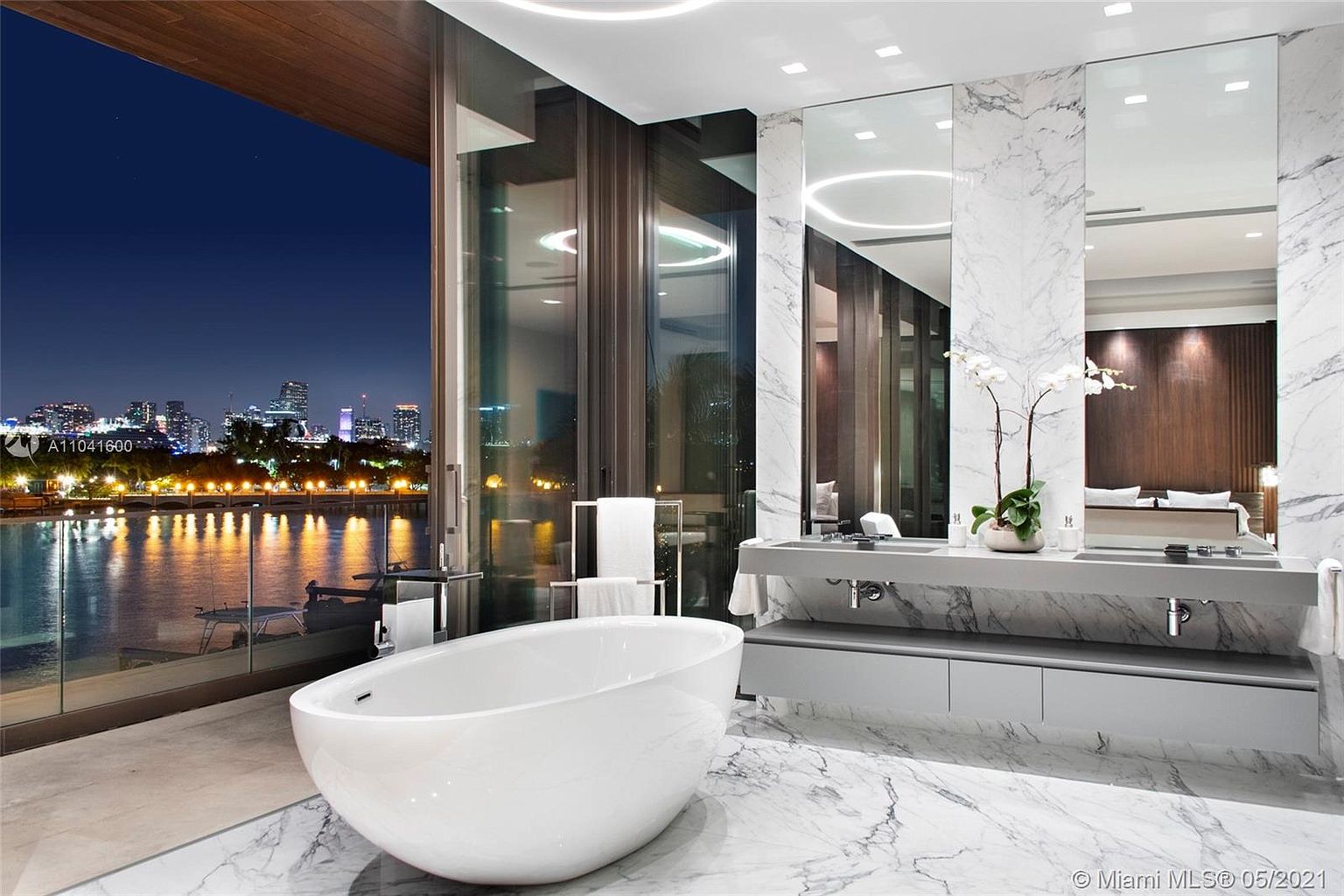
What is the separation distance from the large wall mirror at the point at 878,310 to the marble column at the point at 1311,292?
1.26 m

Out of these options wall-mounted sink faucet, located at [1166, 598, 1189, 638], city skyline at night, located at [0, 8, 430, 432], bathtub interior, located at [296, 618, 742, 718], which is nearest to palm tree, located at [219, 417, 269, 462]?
city skyline at night, located at [0, 8, 430, 432]

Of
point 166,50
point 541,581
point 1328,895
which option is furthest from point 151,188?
point 1328,895

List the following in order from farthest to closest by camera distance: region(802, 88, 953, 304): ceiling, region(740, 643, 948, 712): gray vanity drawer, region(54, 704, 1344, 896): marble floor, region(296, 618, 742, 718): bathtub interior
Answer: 1. region(802, 88, 953, 304): ceiling
2. region(740, 643, 948, 712): gray vanity drawer
3. region(296, 618, 742, 718): bathtub interior
4. region(54, 704, 1344, 896): marble floor

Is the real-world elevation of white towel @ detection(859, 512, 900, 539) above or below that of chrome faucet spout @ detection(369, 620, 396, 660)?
above

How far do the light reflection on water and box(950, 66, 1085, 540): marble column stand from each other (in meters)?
3.78

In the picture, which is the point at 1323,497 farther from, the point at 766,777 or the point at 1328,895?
the point at 766,777

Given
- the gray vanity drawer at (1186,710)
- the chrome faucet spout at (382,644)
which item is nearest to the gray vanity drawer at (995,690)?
the gray vanity drawer at (1186,710)

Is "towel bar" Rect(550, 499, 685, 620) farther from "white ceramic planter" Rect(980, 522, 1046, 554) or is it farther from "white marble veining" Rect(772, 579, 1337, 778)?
"white ceramic planter" Rect(980, 522, 1046, 554)

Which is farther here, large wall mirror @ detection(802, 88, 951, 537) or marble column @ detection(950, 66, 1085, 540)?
large wall mirror @ detection(802, 88, 951, 537)

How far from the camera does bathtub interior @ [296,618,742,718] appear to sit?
2619 mm

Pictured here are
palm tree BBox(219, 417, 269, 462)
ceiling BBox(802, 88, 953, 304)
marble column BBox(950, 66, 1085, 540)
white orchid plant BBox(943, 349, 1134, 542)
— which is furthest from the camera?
palm tree BBox(219, 417, 269, 462)

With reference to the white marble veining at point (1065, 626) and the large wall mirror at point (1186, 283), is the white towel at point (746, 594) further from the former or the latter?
the large wall mirror at point (1186, 283)

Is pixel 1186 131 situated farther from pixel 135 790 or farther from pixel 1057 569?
pixel 135 790

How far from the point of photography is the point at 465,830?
2.15 metres
